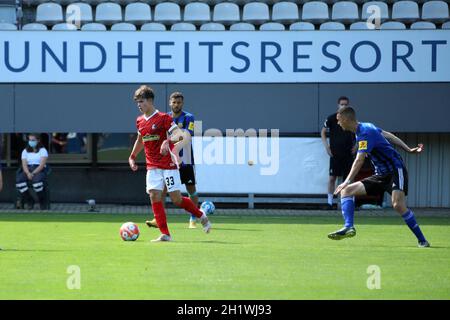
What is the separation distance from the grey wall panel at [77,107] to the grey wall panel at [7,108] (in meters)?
0.12

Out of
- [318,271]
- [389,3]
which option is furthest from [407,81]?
[318,271]

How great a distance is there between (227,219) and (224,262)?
7.91 metres

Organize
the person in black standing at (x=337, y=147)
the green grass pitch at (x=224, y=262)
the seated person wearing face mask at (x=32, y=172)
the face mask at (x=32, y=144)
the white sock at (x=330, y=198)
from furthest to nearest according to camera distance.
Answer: the face mask at (x=32, y=144)
the seated person wearing face mask at (x=32, y=172)
the white sock at (x=330, y=198)
the person in black standing at (x=337, y=147)
the green grass pitch at (x=224, y=262)

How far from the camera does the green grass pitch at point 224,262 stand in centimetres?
928

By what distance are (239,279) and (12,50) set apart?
1296 centimetres

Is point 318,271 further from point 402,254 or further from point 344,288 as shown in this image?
point 402,254

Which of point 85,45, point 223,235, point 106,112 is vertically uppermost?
point 85,45

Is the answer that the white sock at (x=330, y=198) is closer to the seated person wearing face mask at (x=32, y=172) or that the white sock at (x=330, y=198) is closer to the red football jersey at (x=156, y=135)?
the seated person wearing face mask at (x=32, y=172)

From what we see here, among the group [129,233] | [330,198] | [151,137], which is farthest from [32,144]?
[129,233]

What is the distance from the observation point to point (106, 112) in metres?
22.0

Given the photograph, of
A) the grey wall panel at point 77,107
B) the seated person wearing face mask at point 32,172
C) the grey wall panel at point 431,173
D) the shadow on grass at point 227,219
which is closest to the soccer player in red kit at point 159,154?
the shadow on grass at point 227,219

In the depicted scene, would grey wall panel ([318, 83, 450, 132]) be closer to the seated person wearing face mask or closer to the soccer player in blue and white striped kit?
the seated person wearing face mask

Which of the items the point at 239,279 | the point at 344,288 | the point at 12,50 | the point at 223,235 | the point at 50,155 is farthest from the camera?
the point at 50,155

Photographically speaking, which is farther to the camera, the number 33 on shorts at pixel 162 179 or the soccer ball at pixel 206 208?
the soccer ball at pixel 206 208
